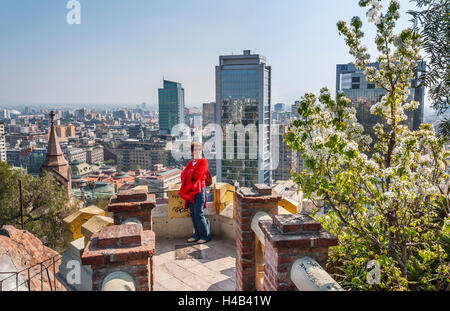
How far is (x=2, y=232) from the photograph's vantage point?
17.9ft

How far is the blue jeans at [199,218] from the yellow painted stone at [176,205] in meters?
0.38

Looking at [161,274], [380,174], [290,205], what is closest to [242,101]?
[290,205]

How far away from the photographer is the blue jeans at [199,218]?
489 centimetres

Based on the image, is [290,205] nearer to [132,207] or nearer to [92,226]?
[132,207]

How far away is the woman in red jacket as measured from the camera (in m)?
4.81

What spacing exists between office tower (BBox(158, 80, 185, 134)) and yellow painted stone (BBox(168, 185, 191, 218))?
115 m

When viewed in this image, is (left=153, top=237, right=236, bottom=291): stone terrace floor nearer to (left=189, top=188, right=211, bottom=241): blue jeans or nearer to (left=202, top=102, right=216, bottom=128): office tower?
(left=189, top=188, right=211, bottom=241): blue jeans

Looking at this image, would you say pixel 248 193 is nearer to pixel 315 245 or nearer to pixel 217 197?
pixel 315 245

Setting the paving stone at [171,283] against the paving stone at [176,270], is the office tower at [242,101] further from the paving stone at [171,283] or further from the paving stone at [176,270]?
the paving stone at [171,283]

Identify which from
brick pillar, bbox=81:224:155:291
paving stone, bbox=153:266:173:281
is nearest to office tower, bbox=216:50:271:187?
paving stone, bbox=153:266:173:281

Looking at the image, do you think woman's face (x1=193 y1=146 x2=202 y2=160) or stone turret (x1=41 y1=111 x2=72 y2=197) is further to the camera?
stone turret (x1=41 y1=111 x2=72 y2=197)

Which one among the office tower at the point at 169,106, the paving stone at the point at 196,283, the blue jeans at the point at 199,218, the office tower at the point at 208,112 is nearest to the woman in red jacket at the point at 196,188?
the blue jeans at the point at 199,218

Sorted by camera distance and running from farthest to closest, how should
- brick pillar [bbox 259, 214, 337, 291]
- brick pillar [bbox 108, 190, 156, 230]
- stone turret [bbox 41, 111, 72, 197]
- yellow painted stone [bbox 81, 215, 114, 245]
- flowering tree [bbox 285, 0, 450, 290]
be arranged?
stone turret [bbox 41, 111, 72, 197]
yellow painted stone [bbox 81, 215, 114, 245]
brick pillar [bbox 108, 190, 156, 230]
flowering tree [bbox 285, 0, 450, 290]
brick pillar [bbox 259, 214, 337, 291]
